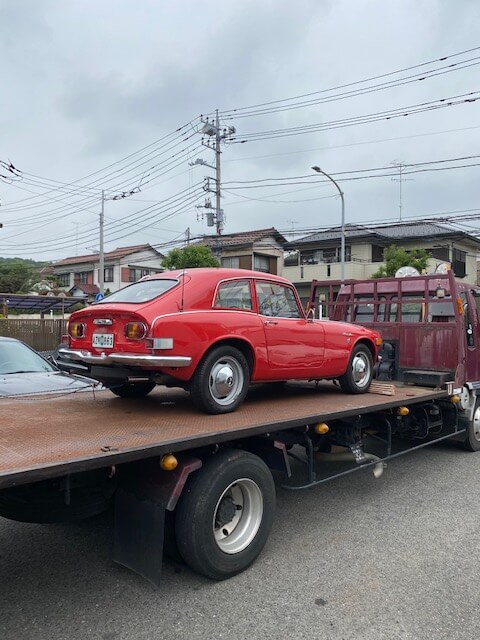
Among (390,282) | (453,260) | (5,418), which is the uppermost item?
(453,260)

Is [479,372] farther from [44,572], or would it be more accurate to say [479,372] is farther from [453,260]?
[453,260]

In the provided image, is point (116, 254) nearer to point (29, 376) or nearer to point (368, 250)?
point (368, 250)

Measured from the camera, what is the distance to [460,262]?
36.2 meters

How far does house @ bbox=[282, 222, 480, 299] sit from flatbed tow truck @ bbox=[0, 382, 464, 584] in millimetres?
29748

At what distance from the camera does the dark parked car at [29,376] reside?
18.2ft

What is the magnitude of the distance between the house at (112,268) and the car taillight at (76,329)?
146 feet

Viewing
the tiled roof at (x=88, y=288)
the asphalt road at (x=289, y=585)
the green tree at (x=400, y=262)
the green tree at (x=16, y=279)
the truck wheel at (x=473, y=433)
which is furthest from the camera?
the green tree at (x=16, y=279)

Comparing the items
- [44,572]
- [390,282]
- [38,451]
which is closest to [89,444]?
[38,451]

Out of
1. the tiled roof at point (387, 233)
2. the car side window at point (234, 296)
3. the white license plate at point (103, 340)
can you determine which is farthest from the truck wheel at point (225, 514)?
the tiled roof at point (387, 233)

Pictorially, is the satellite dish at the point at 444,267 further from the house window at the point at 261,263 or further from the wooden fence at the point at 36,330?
the house window at the point at 261,263

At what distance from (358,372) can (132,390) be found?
8.52 ft

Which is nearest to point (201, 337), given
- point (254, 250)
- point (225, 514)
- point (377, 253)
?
point (225, 514)

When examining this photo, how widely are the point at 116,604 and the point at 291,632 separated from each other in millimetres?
1128

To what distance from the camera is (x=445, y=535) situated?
449cm
